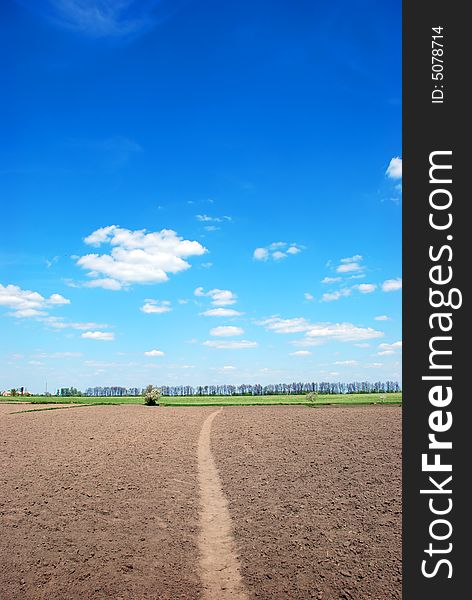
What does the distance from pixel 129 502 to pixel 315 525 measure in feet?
23.1

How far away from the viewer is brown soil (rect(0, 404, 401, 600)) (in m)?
10.9

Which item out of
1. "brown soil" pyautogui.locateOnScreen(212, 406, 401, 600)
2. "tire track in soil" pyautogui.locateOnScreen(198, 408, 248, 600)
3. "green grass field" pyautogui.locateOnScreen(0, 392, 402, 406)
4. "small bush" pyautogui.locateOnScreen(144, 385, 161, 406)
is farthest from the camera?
"green grass field" pyautogui.locateOnScreen(0, 392, 402, 406)

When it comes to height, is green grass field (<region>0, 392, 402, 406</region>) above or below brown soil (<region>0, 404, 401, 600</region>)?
below

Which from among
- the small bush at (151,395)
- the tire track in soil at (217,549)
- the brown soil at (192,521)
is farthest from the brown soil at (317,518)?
the small bush at (151,395)

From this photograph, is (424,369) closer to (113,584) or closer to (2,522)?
(113,584)

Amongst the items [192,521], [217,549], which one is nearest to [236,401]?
[192,521]

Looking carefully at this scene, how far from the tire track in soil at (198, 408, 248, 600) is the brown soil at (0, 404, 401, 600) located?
12 centimetres

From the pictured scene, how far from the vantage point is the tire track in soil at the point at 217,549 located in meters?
10.5

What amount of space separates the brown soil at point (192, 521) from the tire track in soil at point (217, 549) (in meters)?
0.12

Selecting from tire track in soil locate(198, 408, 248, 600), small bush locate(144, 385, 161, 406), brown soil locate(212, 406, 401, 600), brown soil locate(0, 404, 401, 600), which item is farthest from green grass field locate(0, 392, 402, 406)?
tire track in soil locate(198, 408, 248, 600)

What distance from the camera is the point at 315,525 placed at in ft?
46.9

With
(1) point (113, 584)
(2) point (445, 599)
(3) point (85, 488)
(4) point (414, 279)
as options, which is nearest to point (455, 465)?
(2) point (445, 599)

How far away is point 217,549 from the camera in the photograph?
1279 cm

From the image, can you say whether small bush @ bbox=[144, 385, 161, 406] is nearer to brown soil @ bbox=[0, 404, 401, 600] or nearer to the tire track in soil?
brown soil @ bbox=[0, 404, 401, 600]
